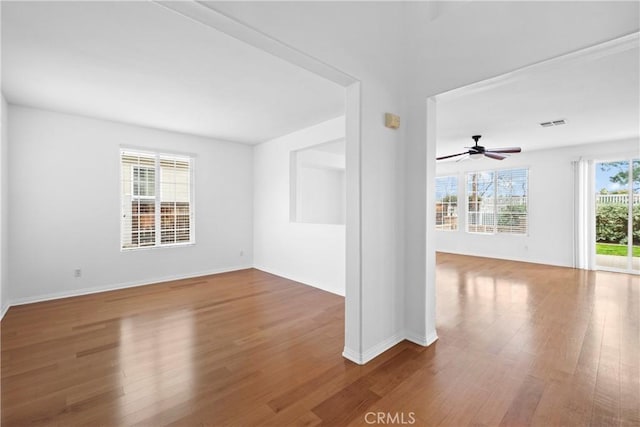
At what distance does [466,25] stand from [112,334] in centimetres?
453

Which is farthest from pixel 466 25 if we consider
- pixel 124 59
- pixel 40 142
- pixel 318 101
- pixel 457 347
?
pixel 40 142

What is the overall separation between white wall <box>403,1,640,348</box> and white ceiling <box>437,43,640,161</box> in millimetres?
141

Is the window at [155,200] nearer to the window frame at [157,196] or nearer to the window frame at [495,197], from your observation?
the window frame at [157,196]

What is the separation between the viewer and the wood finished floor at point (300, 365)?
5.84 feet

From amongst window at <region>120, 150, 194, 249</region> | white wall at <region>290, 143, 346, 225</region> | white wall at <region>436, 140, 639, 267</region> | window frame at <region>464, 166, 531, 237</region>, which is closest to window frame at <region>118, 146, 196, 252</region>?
window at <region>120, 150, 194, 249</region>

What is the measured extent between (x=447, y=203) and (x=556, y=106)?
488 centimetres

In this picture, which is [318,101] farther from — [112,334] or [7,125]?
[7,125]

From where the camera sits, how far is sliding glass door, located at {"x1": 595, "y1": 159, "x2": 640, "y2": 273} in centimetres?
559

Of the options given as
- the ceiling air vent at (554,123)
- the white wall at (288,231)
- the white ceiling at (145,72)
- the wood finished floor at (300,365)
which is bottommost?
the wood finished floor at (300,365)

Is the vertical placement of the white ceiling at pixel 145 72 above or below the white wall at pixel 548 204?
above

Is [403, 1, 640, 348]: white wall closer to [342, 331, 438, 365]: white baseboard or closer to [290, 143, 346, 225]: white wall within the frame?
[342, 331, 438, 365]: white baseboard

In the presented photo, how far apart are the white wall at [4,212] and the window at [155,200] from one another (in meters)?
1.29

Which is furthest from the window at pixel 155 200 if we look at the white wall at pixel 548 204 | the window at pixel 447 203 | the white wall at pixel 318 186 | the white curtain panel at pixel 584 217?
the white curtain panel at pixel 584 217

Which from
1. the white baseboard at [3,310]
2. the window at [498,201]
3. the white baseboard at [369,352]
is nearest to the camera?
the white baseboard at [369,352]
